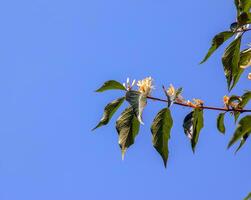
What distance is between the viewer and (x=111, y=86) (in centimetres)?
216

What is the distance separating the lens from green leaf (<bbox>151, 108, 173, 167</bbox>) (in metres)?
1.94

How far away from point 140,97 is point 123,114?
0.15m

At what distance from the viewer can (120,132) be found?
205cm

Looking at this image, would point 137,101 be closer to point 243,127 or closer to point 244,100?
point 244,100

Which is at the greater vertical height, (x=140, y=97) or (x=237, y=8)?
(x=237, y=8)

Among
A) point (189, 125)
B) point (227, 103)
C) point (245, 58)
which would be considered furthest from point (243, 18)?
point (189, 125)

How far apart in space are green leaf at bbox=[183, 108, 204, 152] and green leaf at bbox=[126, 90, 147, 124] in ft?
0.84

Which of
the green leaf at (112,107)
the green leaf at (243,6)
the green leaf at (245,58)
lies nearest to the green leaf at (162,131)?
the green leaf at (112,107)

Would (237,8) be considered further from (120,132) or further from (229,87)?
(120,132)

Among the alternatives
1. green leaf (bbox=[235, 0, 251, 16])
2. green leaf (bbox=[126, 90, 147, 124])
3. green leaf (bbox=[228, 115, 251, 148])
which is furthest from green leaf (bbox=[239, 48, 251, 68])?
green leaf (bbox=[228, 115, 251, 148])

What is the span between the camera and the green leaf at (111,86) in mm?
2139

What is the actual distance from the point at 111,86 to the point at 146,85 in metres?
0.16

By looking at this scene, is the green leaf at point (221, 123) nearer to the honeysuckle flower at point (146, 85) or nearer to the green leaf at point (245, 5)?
the honeysuckle flower at point (146, 85)

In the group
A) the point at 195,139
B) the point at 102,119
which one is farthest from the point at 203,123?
the point at 102,119
